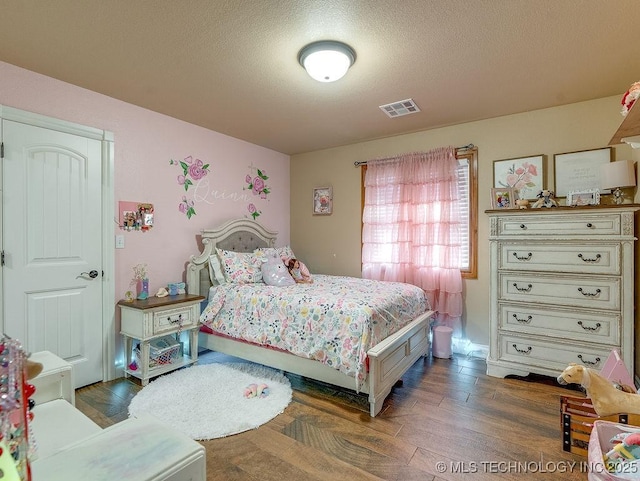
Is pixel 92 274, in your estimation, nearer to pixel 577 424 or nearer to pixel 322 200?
pixel 322 200

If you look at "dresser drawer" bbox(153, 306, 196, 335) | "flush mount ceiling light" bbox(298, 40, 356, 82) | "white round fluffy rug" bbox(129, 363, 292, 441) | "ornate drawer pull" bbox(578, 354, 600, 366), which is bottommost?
"white round fluffy rug" bbox(129, 363, 292, 441)

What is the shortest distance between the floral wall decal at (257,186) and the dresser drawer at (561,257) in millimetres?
2974

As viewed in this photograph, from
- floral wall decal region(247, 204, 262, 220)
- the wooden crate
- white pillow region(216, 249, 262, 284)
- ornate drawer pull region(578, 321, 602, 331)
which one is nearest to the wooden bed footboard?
white pillow region(216, 249, 262, 284)

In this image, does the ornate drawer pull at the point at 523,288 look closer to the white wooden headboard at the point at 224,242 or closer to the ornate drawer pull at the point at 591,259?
the ornate drawer pull at the point at 591,259

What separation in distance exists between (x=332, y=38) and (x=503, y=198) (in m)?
2.23

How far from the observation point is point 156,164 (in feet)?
11.1

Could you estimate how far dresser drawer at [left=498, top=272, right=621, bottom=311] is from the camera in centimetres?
261

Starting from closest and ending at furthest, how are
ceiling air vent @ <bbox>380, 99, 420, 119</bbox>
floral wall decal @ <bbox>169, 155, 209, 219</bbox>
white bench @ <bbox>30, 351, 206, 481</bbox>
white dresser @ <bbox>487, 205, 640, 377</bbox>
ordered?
white bench @ <bbox>30, 351, 206, 481</bbox>, white dresser @ <bbox>487, 205, 640, 377</bbox>, ceiling air vent @ <bbox>380, 99, 420, 119</bbox>, floral wall decal @ <bbox>169, 155, 209, 219</bbox>

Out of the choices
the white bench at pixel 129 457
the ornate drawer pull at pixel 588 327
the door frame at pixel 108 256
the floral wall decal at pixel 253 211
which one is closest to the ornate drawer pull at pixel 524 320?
the ornate drawer pull at pixel 588 327

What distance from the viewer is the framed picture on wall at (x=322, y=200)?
465cm

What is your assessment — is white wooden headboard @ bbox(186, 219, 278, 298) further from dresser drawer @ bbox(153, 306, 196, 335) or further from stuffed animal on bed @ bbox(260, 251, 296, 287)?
stuffed animal on bed @ bbox(260, 251, 296, 287)

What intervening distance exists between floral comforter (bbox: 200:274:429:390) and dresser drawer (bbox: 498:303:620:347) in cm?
79

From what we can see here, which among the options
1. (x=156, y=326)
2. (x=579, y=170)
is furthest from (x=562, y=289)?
(x=156, y=326)

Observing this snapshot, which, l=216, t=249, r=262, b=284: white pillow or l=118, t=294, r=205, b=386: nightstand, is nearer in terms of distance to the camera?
l=118, t=294, r=205, b=386: nightstand
